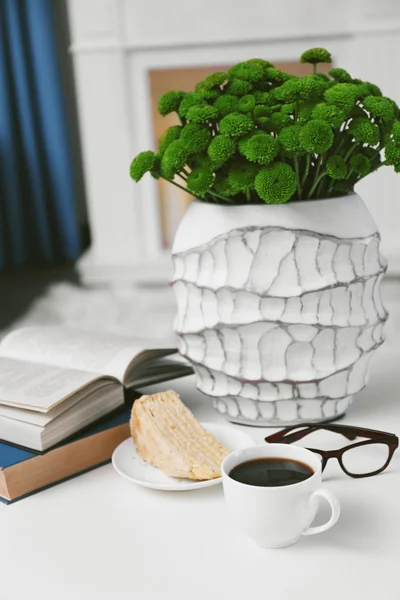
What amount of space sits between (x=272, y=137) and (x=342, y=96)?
0.26ft

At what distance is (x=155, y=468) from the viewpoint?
2.36ft

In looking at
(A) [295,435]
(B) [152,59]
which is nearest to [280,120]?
(A) [295,435]

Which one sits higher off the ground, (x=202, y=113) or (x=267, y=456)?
(x=202, y=113)

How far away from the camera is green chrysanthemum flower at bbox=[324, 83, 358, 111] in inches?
27.1

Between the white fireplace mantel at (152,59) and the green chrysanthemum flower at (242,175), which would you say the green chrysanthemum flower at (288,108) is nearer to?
the green chrysanthemum flower at (242,175)

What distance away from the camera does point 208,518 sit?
64 centimetres

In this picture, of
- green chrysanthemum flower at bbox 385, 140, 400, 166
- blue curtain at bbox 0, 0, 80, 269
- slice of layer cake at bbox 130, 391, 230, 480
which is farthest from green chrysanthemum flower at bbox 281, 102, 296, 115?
blue curtain at bbox 0, 0, 80, 269

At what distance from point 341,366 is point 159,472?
0.22 meters

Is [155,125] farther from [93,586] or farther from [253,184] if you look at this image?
[93,586]

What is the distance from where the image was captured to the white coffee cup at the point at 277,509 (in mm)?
557

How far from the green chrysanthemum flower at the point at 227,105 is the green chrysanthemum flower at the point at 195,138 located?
28 millimetres

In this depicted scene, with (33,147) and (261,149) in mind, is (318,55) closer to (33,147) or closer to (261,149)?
(261,149)

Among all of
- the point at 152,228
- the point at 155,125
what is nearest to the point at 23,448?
the point at 152,228

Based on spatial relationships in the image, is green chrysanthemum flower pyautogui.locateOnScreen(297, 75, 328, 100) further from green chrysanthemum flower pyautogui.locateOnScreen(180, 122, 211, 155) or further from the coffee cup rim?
the coffee cup rim
